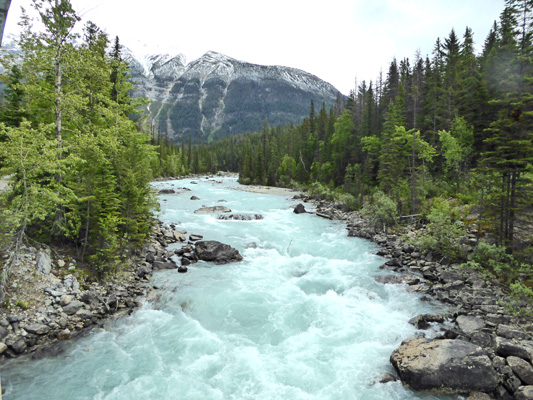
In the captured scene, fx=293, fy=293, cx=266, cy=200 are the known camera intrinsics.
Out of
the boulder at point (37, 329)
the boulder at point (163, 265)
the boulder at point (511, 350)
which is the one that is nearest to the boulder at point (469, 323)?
the boulder at point (511, 350)

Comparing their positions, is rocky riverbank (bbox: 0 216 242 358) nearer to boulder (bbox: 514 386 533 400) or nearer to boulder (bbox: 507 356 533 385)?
boulder (bbox: 514 386 533 400)

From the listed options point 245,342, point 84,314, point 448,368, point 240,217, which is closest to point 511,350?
point 448,368

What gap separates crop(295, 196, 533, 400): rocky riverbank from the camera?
26.2 ft

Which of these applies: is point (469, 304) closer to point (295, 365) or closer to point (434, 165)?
point (295, 365)

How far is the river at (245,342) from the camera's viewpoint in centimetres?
829

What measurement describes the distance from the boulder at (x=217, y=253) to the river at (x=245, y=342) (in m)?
0.72

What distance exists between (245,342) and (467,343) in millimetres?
7123

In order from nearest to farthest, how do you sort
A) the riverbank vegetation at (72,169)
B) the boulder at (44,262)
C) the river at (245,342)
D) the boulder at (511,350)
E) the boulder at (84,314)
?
the river at (245,342)
the boulder at (511,350)
the boulder at (84,314)
the boulder at (44,262)
the riverbank vegetation at (72,169)

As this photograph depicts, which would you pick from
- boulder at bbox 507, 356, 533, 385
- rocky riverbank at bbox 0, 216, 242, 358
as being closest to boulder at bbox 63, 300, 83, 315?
rocky riverbank at bbox 0, 216, 242, 358

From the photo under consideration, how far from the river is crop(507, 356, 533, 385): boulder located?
8.44 feet

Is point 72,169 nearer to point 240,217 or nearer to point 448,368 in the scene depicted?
point 448,368

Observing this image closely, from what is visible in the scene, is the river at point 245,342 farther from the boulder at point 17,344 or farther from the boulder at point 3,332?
the boulder at point 3,332

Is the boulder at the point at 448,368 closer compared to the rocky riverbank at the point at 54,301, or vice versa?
the boulder at the point at 448,368

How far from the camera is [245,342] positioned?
10.5m
